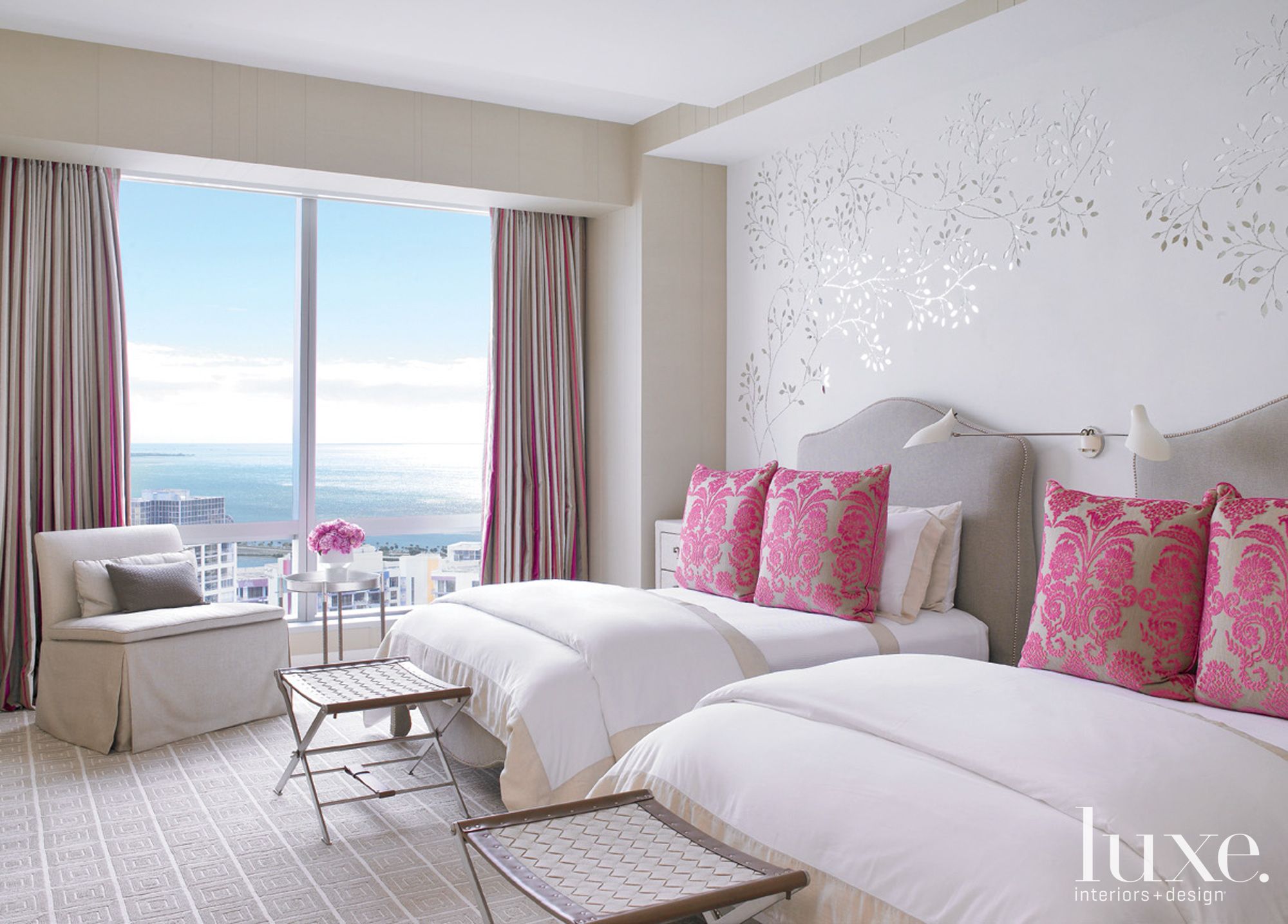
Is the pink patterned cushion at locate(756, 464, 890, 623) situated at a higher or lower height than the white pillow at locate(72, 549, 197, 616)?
higher

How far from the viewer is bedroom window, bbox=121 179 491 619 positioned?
16.6 ft

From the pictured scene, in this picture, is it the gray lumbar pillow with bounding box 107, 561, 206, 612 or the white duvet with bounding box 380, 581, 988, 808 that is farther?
the gray lumbar pillow with bounding box 107, 561, 206, 612

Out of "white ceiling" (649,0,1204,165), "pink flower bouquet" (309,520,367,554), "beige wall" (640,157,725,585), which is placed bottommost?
"pink flower bouquet" (309,520,367,554)

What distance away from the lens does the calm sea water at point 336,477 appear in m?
5.07

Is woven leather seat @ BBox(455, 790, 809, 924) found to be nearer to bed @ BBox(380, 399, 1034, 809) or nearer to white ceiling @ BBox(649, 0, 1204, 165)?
bed @ BBox(380, 399, 1034, 809)

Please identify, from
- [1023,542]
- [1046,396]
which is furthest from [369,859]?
[1046,396]

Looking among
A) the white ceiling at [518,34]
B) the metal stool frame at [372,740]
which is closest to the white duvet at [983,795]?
the metal stool frame at [372,740]

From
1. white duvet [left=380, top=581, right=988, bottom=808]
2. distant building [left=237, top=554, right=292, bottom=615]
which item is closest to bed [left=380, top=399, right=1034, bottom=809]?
white duvet [left=380, top=581, right=988, bottom=808]

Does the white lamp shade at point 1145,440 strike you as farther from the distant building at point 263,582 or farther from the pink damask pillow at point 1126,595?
the distant building at point 263,582

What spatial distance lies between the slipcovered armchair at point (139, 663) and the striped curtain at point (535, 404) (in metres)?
1.46

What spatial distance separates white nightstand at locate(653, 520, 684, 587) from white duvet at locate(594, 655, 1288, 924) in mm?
2645

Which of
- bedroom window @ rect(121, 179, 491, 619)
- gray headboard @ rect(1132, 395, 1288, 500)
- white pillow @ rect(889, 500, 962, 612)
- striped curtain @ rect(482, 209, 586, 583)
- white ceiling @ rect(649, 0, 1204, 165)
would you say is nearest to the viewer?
gray headboard @ rect(1132, 395, 1288, 500)

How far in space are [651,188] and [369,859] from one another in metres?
3.47

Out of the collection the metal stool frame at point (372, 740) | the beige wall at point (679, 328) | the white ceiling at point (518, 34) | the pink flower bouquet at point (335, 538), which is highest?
the white ceiling at point (518, 34)
